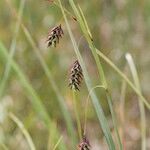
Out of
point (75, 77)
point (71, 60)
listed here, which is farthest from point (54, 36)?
point (71, 60)

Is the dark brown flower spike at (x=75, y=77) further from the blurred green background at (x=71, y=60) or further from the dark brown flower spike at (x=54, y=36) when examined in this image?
the blurred green background at (x=71, y=60)

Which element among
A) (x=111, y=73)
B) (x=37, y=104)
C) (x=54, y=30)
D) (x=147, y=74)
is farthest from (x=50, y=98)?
(x=54, y=30)

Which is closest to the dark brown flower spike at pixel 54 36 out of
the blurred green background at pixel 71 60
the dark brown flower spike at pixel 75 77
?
the dark brown flower spike at pixel 75 77

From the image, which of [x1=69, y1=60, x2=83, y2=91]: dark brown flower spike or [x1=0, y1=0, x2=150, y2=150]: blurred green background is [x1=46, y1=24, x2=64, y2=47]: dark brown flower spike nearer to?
[x1=69, y1=60, x2=83, y2=91]: dark brown flower spike

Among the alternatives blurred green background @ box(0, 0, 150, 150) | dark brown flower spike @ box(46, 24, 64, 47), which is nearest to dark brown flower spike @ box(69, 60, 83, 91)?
dark brown flower spike @ box(46, 24, 64, 47)

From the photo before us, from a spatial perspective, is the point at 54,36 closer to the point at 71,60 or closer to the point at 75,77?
the point at 75,77
